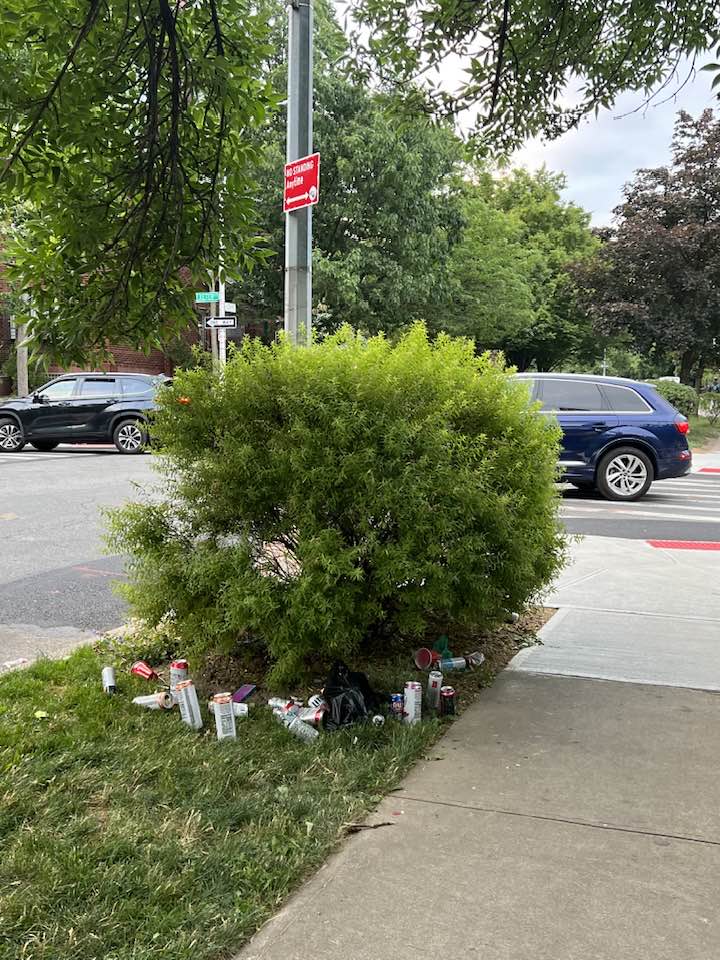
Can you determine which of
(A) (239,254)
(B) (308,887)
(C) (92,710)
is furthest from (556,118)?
(B) (308,887)

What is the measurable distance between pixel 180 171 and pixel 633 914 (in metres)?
3.45

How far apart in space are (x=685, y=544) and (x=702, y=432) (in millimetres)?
20233

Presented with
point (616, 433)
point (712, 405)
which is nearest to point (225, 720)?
point (616, 433)

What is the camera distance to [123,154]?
3.74 metres

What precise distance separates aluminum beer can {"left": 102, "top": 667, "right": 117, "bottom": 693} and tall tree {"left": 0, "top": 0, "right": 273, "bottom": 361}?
1531mm

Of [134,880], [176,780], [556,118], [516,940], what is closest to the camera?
[516,940]

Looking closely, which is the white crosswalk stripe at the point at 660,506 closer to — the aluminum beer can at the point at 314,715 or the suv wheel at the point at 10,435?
the aluminum beer can at the point at 314,715

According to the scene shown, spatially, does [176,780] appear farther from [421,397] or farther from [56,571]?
[56,571]

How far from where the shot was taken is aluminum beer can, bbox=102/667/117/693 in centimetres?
403

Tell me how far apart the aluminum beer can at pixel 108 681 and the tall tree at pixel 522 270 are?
26.9 metres

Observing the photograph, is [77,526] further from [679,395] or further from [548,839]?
[679,395]

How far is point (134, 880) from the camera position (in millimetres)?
2441

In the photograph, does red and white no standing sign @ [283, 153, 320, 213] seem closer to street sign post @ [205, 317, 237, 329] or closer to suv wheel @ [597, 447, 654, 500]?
suv wheel @ [597, 447, 654, 500]

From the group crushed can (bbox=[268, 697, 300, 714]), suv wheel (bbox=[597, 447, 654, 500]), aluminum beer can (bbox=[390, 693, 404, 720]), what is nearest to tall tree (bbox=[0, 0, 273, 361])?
crushed can (bbox=[268, 697, 300, 714])
